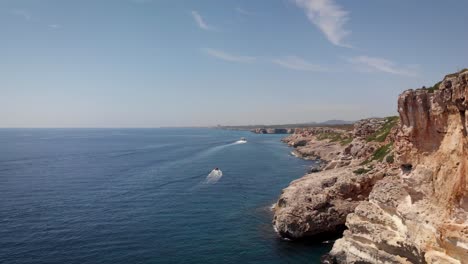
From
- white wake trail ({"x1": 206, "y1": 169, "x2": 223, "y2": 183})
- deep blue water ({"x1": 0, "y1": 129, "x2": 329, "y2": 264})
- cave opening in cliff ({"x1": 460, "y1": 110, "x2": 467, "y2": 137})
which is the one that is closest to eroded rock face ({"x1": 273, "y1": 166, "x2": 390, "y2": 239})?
deep blue water ({"x1": 0, "y1": 129, "x2": 329, "y2": 264})

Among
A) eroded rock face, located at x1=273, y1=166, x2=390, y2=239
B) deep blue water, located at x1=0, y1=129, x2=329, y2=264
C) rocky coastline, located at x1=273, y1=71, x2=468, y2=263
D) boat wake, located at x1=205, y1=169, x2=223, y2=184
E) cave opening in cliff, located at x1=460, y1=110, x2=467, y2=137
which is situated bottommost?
deep blue water, located at x1=0, y1=129, x2=329, y2=264

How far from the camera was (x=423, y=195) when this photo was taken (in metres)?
23.3

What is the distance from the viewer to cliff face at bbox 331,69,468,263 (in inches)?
797

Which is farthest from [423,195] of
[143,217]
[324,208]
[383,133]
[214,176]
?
[214,176]

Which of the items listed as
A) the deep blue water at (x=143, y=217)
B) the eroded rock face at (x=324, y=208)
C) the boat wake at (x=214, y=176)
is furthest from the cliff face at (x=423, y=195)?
the boat wake at (x=214, y=176)

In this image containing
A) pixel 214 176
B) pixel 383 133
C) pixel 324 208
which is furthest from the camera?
pixel 214 176

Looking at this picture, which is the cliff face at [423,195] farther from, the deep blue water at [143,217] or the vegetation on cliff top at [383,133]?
the vegetation on cliff top at [383,133]

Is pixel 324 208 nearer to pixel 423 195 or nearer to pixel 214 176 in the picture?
pixel 423 195

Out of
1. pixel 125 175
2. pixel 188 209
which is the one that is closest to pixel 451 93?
pixel 188 209

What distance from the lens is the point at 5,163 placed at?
103125mm

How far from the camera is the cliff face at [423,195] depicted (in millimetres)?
20250

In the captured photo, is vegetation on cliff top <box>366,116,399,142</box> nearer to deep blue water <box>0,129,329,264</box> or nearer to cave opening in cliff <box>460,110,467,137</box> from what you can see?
deep blue water <box>0,129,329,264</box>

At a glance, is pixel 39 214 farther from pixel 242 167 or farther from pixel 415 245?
pixel 242 167

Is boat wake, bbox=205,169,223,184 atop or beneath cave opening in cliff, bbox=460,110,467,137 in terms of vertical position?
beneath
